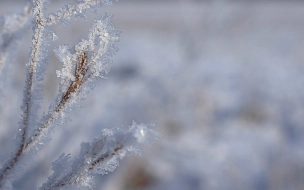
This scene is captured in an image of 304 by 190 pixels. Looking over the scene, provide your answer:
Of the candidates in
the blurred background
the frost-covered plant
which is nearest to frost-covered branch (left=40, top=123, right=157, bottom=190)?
the frost-covered plant

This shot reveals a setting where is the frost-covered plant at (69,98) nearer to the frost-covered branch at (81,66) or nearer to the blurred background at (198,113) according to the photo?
the frost-covered branch at (81,66)

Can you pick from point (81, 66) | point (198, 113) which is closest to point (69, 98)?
point (81, 66)

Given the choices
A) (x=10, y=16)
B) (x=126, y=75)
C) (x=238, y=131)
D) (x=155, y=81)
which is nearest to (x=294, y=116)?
(x=238, y=131)

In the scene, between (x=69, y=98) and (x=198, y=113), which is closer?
(x=69, y=98)

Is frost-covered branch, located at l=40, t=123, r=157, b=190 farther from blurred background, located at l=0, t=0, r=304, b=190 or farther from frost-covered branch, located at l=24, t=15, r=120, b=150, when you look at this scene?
blurred background, located at l=0, t=0, r=304, b=190

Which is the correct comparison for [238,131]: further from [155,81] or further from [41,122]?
[41,122]

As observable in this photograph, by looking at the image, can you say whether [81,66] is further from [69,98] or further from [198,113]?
[198,113]
